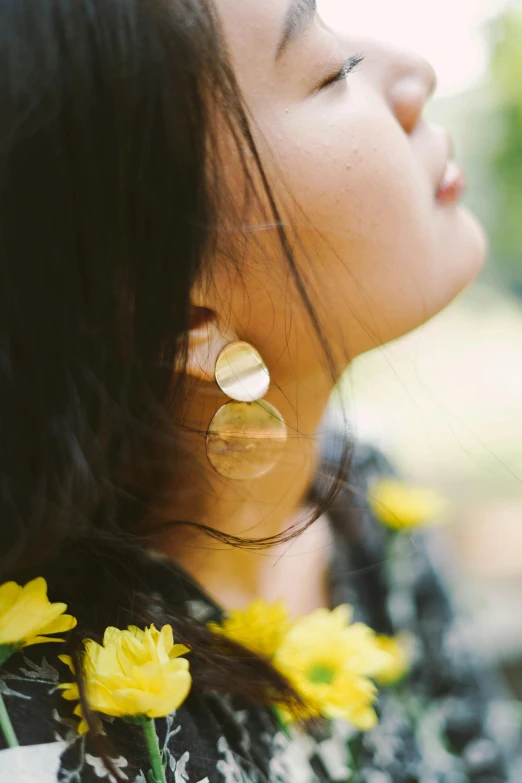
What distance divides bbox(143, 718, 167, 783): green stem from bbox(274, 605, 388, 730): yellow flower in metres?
0.19

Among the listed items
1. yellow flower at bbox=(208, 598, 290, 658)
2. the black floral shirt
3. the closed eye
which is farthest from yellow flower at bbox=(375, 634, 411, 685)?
the closed eye

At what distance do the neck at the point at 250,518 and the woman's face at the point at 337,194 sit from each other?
9 centimetres

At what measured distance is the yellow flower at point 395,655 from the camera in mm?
941

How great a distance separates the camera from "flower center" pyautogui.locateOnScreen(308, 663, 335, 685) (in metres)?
0.74

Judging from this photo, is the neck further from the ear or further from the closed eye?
the closed eye

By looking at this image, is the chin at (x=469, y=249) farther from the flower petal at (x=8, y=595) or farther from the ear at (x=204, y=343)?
the flower petal at (x=8, y=595)

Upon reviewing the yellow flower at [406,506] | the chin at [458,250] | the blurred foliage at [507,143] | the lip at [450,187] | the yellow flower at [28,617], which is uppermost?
the blurred foliage at [507,143]

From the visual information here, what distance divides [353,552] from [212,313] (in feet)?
1.79

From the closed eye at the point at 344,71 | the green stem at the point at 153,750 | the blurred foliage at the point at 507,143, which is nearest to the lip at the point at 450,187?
the closed eye at the point at 344,71

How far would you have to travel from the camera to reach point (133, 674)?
0.53 m

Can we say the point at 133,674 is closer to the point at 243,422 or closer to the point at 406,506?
the point at 243,422

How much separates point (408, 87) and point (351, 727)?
78cm

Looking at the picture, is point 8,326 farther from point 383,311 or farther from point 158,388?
point 383,311

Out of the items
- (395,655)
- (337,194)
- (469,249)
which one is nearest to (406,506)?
(395,655)
